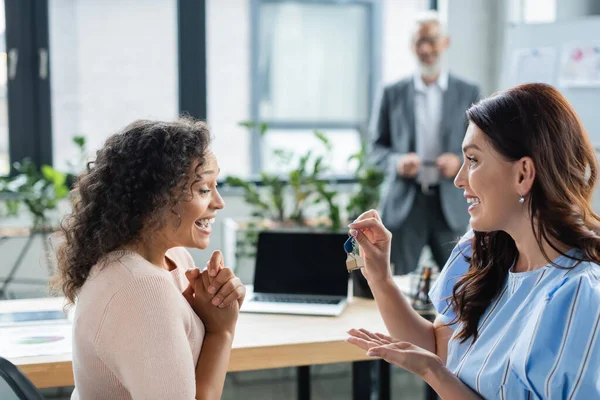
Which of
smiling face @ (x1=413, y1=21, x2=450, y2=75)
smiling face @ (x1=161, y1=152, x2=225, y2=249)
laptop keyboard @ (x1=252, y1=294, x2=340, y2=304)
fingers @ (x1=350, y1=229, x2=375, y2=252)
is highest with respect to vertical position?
smiling face @ (x1=413, y1=21, x2=450, y2=75)

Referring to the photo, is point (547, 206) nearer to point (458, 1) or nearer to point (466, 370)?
point (466, 370)

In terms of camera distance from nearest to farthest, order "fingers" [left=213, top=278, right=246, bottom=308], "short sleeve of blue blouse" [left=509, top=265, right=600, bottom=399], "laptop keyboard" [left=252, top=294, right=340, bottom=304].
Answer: "short sleeve of blue blouse" [left=509, top=265, right=600, bottom=399] → "fingers" [left=213, top=278, right=246, bottom=308] → "laptop keyboard" [left=252, top=294, right=340, bottom=304]

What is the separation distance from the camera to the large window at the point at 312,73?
5297 mm

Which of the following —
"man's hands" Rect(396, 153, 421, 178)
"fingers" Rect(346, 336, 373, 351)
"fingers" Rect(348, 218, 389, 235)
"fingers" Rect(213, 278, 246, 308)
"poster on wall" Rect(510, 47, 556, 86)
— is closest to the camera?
"fingers" Rect(346, 336, 373, 351)

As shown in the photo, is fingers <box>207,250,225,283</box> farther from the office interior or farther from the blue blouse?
the office interior

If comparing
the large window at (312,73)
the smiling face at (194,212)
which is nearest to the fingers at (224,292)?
the smiling face at (194,212)

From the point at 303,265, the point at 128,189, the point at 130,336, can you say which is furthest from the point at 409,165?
the point at 130,336

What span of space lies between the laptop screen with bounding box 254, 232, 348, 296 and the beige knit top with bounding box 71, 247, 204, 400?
954 millimetres

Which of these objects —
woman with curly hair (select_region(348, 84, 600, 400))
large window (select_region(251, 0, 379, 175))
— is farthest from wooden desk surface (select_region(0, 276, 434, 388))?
large window (select_region(251, 0, 379, 175))

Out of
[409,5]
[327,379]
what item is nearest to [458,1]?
[409,5]

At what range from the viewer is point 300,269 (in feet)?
7.80

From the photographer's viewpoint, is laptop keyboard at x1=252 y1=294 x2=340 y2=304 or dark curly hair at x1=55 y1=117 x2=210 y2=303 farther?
laptop keyboard at x1=252 y1=294 x2=340 y2=304

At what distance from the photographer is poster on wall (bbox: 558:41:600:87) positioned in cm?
404

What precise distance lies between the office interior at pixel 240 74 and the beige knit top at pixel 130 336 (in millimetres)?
2313
